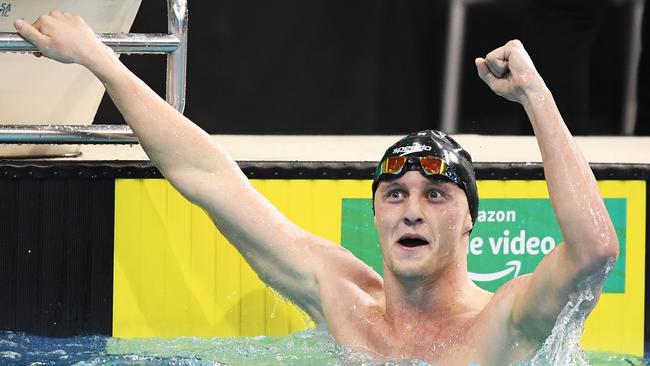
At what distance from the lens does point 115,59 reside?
2861 mm

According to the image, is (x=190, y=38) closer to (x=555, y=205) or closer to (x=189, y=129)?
(x=189, y=129)

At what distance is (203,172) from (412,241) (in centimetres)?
56

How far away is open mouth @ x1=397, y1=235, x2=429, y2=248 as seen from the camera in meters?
2.70

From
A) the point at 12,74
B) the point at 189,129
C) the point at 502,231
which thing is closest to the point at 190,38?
the point at 12,74

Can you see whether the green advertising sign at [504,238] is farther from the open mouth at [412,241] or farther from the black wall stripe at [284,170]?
the open mouth at [412,241]

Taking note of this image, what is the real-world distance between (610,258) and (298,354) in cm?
118

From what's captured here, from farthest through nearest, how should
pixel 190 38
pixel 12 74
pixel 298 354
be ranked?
pixel 190 38
pixel 12 74
pixel 298 354

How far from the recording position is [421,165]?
2.76 meters

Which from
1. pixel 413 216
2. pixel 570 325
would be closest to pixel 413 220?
pixel 413 216

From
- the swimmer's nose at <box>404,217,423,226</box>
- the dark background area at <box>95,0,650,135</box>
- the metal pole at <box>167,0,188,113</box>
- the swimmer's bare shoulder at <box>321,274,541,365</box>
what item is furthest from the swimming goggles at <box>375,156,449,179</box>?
the dark background area at <box>95,0,650,135</box>

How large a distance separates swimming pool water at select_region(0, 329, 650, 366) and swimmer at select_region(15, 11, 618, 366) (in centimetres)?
18

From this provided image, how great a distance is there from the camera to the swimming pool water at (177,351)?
328 cm

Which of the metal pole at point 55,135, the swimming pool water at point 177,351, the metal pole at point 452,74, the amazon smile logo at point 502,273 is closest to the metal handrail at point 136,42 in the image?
the metal pole at point 55,135

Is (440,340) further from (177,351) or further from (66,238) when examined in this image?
(66,238)
